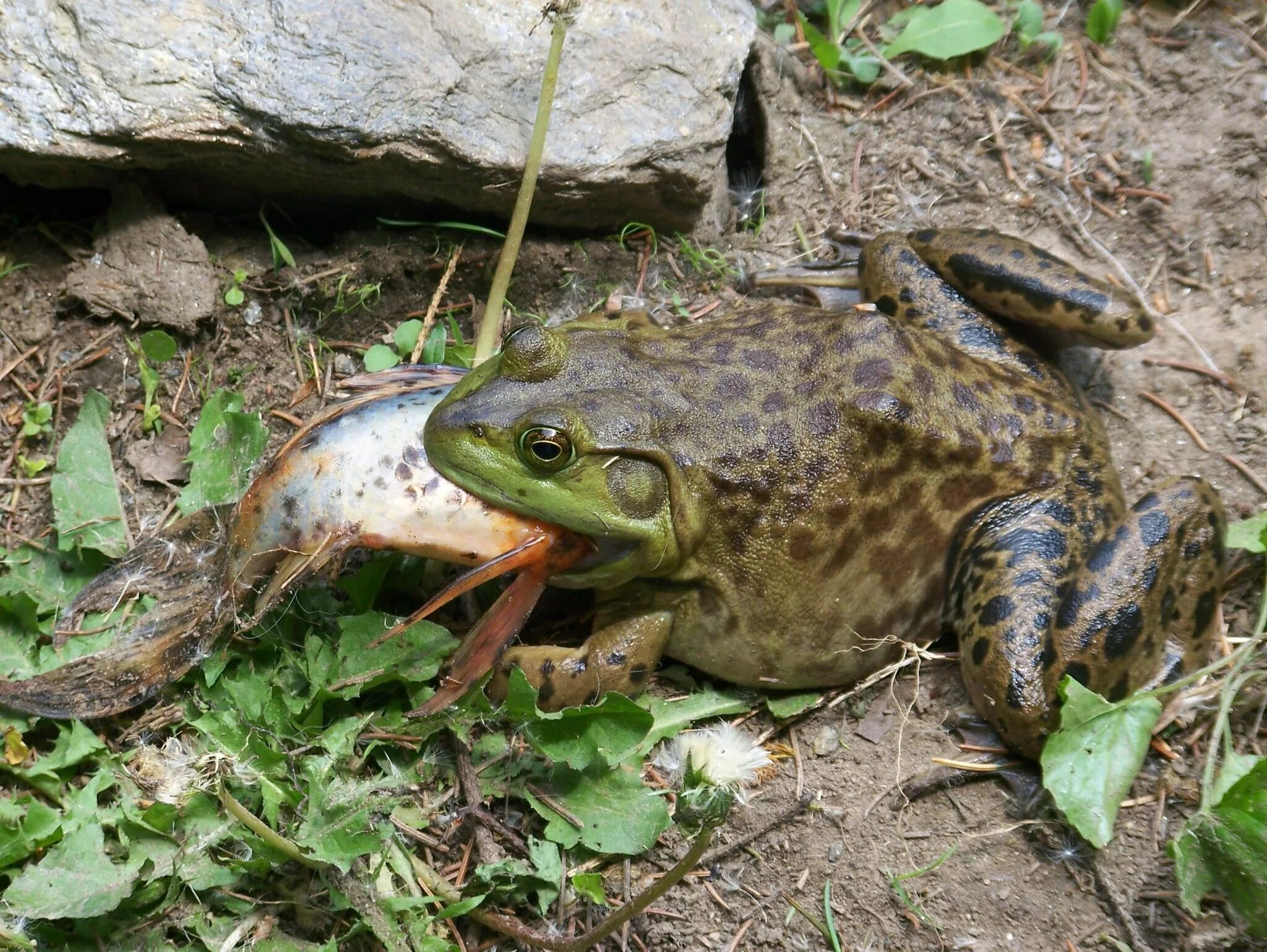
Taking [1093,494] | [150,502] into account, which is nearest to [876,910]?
[1093,494]

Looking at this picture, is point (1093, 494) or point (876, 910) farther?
point (1093, 494)

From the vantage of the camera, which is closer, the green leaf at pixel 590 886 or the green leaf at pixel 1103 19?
the green leaf at pixel 590 886

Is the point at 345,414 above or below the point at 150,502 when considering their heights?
above

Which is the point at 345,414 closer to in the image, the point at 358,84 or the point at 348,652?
the point at 348,652

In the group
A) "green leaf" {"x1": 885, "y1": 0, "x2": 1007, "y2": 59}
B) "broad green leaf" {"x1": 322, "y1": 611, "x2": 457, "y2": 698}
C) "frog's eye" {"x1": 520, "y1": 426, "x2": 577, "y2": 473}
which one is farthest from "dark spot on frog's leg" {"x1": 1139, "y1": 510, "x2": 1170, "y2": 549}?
"green leaf" {"x1": 885, "y1": 0, "x2": 1007, "y2": 59}

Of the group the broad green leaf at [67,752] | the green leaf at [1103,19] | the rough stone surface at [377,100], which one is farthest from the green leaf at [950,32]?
the broad green leaf at [67,752]

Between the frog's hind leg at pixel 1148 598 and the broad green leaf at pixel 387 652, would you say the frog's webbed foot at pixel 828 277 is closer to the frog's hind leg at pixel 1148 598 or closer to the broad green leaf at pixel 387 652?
the frog's hind leg at pixel 1148 598

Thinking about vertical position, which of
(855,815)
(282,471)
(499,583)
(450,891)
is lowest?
(450,891)
